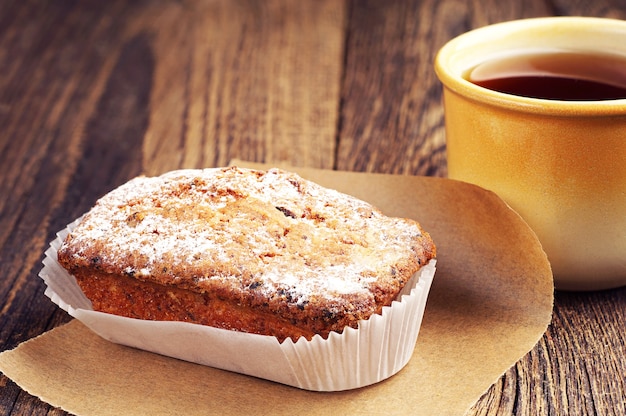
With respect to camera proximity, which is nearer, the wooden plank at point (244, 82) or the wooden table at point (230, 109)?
the wooden table at point (230, 109)

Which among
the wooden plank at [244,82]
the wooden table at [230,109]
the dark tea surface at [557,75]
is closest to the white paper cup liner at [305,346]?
the wooden table at [230,109]

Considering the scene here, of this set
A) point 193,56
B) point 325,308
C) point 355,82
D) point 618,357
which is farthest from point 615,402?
point 193,56

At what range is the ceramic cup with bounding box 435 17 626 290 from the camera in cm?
132

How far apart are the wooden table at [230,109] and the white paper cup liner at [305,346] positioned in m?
0.15

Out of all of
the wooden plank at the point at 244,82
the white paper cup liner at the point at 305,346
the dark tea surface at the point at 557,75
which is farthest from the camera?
the wooden plank at the point at 244,82

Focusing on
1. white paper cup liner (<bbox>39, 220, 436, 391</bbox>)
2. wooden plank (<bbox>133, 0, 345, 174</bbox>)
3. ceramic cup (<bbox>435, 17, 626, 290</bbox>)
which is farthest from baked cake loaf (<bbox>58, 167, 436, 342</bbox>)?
wooden plank (<bbox>133, 0, 345, 174</bbox>)

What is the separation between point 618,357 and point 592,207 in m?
0.24

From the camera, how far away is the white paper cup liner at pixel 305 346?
117 centimetres

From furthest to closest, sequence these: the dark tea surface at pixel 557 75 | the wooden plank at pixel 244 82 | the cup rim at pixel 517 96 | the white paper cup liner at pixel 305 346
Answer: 1. the wooden plank at pixel 244 82
2. the dark tea surface at pixel 557 75
3. the cup rim at pixel 517 96
4. the white paper cup liner at pixel 305 346

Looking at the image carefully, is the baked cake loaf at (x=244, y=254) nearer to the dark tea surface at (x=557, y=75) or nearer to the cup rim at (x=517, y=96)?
the cup rim at (x=517, y=96)

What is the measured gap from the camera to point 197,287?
47.9 inches

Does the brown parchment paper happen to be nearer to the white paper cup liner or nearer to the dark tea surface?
the white paper cup liner

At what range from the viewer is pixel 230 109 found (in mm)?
2307

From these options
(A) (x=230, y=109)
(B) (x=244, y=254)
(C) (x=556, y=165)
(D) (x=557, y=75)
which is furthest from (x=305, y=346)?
(A) (x=230, y=109)
